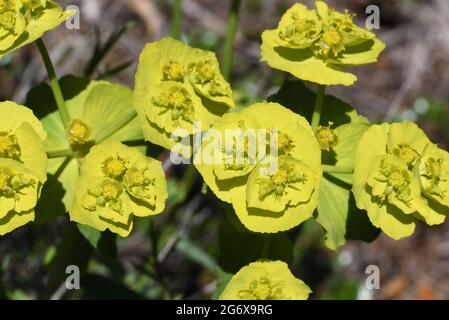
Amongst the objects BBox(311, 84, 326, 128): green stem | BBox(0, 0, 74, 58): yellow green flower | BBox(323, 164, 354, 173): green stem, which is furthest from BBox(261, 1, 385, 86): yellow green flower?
BBox(0, 0, 74, 58): yellow green flower

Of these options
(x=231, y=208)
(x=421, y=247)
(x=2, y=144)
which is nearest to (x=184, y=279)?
(x=421, y=247)

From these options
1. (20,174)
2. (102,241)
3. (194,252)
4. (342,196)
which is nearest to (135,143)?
(102,241)

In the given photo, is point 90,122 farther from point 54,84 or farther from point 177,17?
point 177,17

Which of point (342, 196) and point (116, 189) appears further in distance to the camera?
point (342, 196)

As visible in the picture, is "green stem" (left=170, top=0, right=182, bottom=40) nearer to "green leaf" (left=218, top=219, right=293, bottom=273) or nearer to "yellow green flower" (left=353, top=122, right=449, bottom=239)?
"green leaf" (left=218, top=219, right=293, bottom=273)

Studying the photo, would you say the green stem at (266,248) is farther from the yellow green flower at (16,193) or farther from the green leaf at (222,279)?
the yellow green flower at (16,193)

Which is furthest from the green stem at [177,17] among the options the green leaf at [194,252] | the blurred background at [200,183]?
the green leaf at [194,252]
